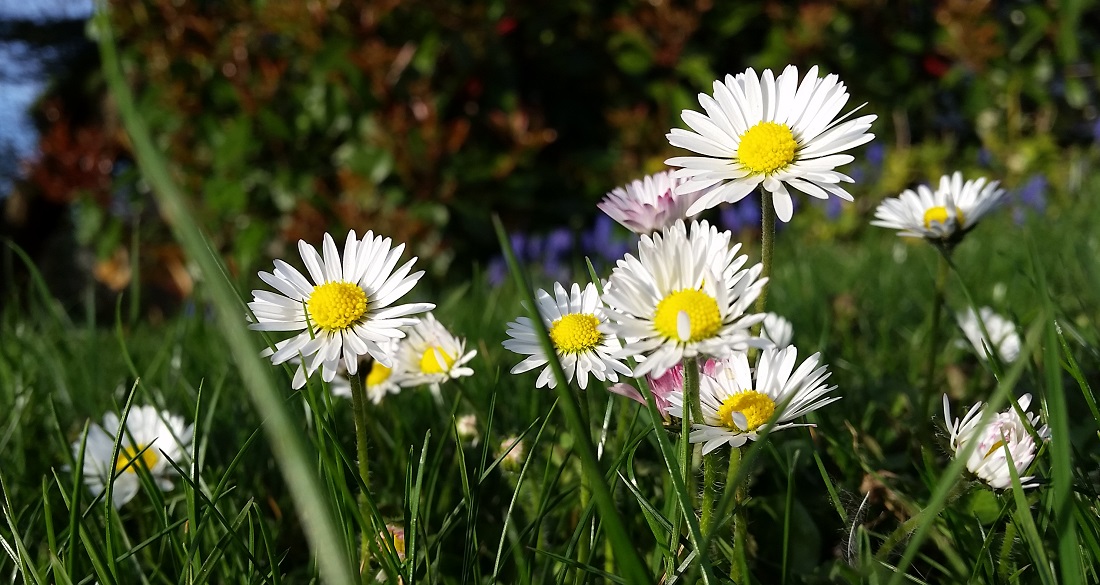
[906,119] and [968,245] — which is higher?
[906,119]

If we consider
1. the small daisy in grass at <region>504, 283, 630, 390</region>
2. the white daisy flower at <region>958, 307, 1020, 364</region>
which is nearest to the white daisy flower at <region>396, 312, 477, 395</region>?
the small daisy in grass at <region>504, 283, 630, 390</region>

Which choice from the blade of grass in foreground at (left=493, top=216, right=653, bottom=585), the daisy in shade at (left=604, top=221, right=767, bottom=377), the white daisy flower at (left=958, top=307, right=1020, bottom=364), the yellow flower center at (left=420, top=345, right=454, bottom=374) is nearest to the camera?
the blade of grass in foreground at (left=493, top=216, right=653, bottom=585)

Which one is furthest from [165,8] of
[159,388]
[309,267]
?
[309,267]

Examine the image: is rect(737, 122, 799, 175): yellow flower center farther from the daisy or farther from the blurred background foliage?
the blurred background foliage

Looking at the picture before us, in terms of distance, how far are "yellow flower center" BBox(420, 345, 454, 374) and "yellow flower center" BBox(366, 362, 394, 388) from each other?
5 centimetres

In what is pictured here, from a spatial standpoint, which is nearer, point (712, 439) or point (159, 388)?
point (712, 439)

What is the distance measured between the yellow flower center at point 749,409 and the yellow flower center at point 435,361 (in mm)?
321

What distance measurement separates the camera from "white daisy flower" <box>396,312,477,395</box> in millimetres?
842

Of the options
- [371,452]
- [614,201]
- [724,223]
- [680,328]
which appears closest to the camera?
[680,328]

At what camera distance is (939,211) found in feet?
2.95

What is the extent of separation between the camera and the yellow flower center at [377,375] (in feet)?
2.99

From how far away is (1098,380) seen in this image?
1.04m

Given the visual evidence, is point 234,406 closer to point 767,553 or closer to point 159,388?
point 159,388

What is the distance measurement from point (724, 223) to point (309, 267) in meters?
3.01
